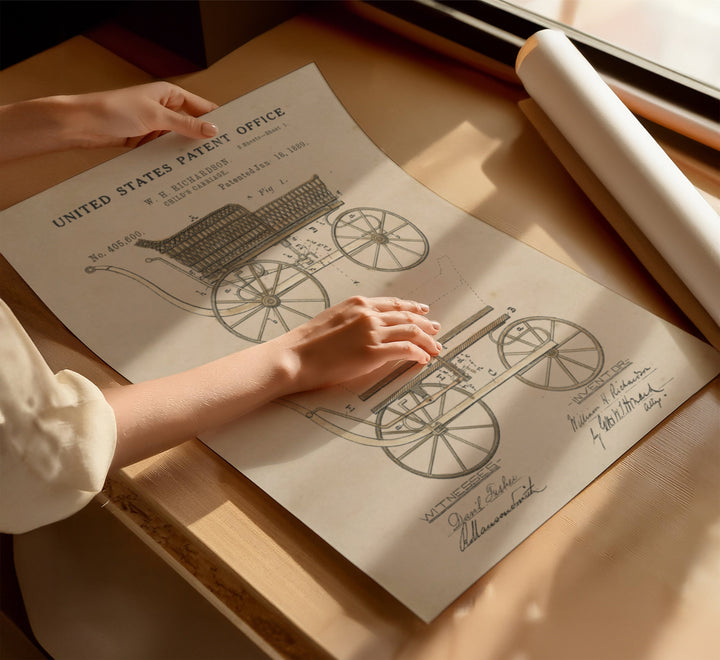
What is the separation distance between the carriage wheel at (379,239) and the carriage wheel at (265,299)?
47 mm

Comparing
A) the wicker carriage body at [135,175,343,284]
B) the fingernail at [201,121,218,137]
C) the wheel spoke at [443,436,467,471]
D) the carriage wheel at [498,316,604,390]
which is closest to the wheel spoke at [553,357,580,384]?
the carriage wheel at [498,316,604,390]

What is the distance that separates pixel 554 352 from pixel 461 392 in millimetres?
79

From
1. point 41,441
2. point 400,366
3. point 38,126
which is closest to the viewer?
point 41,441

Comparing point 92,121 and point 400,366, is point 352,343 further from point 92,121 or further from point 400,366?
point 92,121

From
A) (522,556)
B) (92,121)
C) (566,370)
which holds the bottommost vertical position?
(522,556)

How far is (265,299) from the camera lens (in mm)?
594

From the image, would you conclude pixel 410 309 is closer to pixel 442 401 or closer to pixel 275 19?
pixel 442 401

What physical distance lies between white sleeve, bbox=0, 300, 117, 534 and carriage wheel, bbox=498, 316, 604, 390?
0.28 m

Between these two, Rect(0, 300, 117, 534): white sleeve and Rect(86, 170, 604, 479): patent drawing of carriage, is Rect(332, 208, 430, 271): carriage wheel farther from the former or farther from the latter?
Rect(0, 300, 117, 534): white sleeve

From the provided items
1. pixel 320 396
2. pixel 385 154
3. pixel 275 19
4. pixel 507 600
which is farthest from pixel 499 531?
pixel 275 19

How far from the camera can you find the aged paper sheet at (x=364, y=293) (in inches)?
18.7
